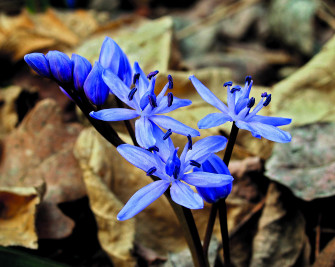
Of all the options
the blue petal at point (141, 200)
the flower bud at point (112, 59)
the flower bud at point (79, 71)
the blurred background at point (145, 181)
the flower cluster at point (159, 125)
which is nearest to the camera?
the blue petal at point (141, 200)

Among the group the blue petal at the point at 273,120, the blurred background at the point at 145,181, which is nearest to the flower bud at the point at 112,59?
the blue petal at the point at 273,120

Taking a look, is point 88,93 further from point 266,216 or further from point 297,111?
point 297,111

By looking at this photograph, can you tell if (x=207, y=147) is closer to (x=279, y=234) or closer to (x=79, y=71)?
(x=79, y=71)

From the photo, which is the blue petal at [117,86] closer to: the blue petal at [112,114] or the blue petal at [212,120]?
the blue petal at [112,114]

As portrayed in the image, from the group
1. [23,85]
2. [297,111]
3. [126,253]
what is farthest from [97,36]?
[126,253]

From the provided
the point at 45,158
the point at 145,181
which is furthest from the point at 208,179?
the point at 45,158

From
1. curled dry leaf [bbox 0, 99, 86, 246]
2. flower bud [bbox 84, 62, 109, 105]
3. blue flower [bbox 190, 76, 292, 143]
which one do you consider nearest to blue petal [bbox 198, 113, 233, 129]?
blue flower [bbox 190, 76, 292, 143]
